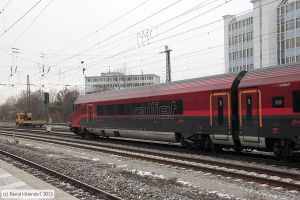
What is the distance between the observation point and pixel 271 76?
13977 millimetres

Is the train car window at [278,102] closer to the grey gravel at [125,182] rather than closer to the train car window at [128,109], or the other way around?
the grey gravel at [125,182]

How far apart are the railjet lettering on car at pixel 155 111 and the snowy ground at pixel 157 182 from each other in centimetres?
428

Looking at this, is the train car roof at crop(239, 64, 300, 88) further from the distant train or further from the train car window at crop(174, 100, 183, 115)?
the train car window at crop(174, 100, 183, 115)

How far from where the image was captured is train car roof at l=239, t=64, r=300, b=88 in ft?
43.1

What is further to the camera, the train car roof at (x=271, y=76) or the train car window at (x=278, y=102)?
the train car window at (x=278, y=102)

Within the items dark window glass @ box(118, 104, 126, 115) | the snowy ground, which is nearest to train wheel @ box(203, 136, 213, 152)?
the snowy ground

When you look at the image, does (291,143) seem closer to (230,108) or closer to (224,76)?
(230,108)

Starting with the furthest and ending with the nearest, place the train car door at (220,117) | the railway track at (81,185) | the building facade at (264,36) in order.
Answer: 1. the building facade at (264,36)
2. the train car door at (220,117)
3. the railway track at (81,185)

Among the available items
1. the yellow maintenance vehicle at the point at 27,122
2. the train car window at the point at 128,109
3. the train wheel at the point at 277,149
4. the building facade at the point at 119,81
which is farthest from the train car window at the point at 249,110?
the yellow maintenance vehicle at the point at 27,122

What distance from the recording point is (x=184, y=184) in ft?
34.3

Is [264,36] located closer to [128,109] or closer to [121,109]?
[121,109]

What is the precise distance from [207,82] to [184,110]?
1.85 m

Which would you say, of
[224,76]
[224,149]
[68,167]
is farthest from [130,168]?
[224,149]

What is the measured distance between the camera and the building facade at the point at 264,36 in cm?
5975
